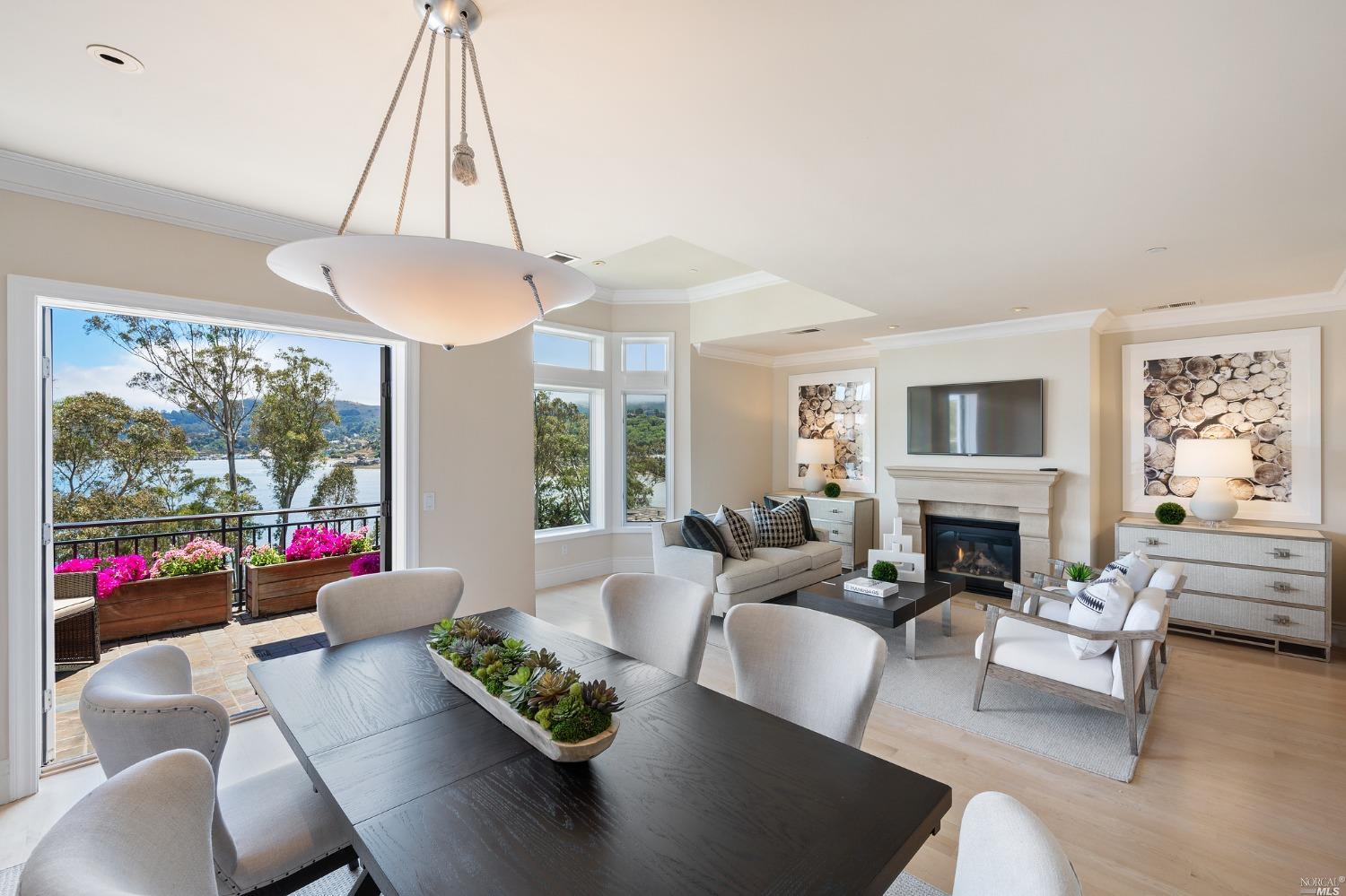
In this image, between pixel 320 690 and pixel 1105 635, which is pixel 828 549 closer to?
pixel 1105 635

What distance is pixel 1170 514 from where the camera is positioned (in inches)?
179

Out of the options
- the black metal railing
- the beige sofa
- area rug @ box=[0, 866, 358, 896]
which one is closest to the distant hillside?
the black metal railing

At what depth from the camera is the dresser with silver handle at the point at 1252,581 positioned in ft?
13.0

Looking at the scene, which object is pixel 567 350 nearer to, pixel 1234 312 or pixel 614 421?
pixel 614 421

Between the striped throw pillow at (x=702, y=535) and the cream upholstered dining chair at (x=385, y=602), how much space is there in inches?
85.5

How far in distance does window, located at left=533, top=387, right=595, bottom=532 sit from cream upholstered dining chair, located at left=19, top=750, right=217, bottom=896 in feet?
16.0

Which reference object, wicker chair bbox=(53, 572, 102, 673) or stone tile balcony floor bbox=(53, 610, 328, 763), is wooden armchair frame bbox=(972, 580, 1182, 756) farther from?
wicker chair bbox=(53, 572, 102, 673)

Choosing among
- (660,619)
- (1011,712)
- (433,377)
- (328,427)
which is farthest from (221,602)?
(1011,712)

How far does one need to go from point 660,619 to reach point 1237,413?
5007 millimetres

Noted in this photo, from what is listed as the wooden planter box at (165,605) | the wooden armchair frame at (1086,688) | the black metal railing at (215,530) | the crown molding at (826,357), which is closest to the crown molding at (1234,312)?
the crown molding at (826,357)

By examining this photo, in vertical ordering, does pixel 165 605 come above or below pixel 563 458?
below

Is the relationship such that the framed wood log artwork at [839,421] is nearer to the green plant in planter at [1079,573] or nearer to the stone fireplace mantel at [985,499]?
the stone fireplace mantel at [985,499]

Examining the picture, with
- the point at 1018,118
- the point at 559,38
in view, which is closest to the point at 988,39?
the point at 1018,118

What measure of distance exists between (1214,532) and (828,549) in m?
2.69
